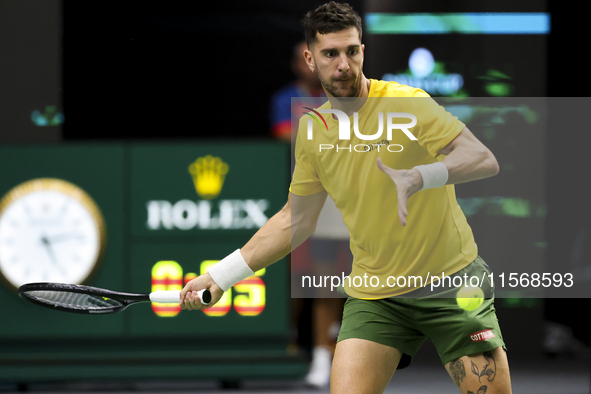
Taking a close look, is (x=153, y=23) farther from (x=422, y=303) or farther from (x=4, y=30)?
(x=422, y=303)

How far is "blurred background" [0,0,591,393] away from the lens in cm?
536

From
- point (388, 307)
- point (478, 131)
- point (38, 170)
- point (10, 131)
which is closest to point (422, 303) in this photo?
point (388, 307)

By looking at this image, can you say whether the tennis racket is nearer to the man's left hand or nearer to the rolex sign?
the man's left hand

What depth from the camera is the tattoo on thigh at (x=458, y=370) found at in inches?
111

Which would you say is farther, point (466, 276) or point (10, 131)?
point (10, 131)

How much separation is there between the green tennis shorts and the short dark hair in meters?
0.93

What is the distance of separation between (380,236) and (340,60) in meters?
0.63

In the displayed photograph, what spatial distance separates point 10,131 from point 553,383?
4.20 meters

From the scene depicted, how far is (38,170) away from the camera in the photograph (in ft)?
17.5

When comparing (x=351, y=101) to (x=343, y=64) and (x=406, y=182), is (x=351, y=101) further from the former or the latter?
(x=406, y=182)

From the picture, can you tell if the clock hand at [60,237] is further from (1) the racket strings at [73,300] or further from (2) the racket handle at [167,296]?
(2) the racket handle at [167,296]

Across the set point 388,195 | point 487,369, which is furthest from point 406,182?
point 487,369

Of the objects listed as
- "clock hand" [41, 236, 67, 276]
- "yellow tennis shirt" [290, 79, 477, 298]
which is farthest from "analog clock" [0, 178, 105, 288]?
"yellow tennis shirt" [290, 79, 477, 298]

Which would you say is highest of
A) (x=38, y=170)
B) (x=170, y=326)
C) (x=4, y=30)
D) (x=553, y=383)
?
(x=4, y=30)
